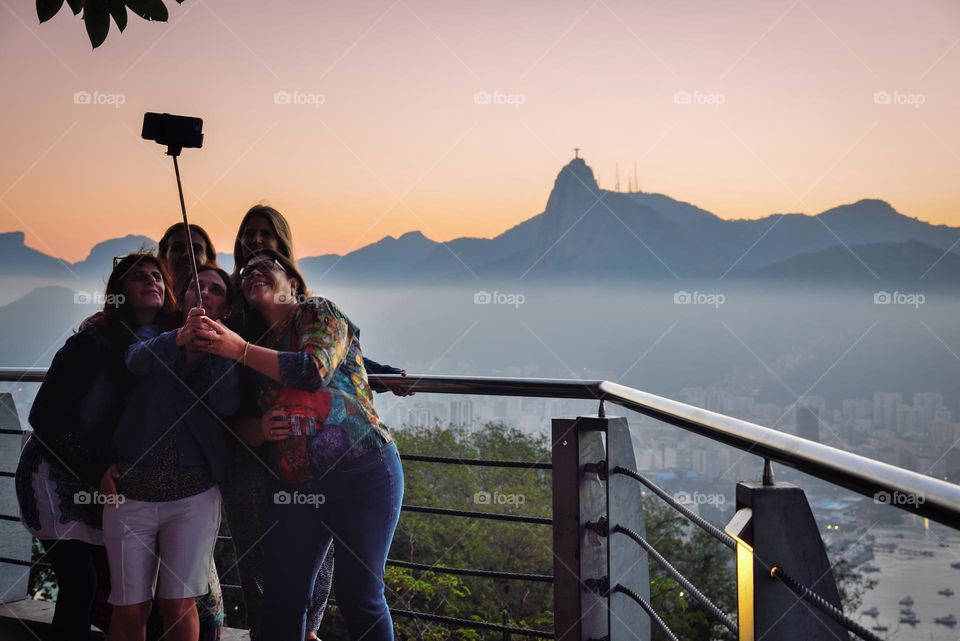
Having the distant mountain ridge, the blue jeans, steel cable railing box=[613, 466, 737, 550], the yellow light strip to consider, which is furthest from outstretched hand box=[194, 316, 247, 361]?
the distant mountain ridge

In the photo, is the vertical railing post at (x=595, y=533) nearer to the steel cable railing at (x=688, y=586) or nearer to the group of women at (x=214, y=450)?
the steel cable railing at (x=688, y=586)

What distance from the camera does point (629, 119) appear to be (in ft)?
90.8

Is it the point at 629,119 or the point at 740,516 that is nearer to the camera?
the point at 740,516

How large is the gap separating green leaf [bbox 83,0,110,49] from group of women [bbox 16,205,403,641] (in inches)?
25.5

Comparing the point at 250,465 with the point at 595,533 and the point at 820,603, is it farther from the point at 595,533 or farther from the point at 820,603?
the point at 820,603

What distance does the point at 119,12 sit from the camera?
5.30 feet

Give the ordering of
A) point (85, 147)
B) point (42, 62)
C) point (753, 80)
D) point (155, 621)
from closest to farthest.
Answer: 1. point (155, 621)
2. point (42, 62)
3. point (85, 147)
4. point (753, 80)

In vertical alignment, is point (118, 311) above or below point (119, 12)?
below

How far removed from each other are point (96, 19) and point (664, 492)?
1440mm

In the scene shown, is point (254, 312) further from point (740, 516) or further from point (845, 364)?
point (845, 364)

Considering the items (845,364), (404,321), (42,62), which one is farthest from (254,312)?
(845,364)

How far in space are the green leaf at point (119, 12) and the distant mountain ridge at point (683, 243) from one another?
71.4 ft

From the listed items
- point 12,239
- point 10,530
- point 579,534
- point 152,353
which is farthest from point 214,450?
point 12,239

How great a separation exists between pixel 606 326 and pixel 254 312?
25.8 m
